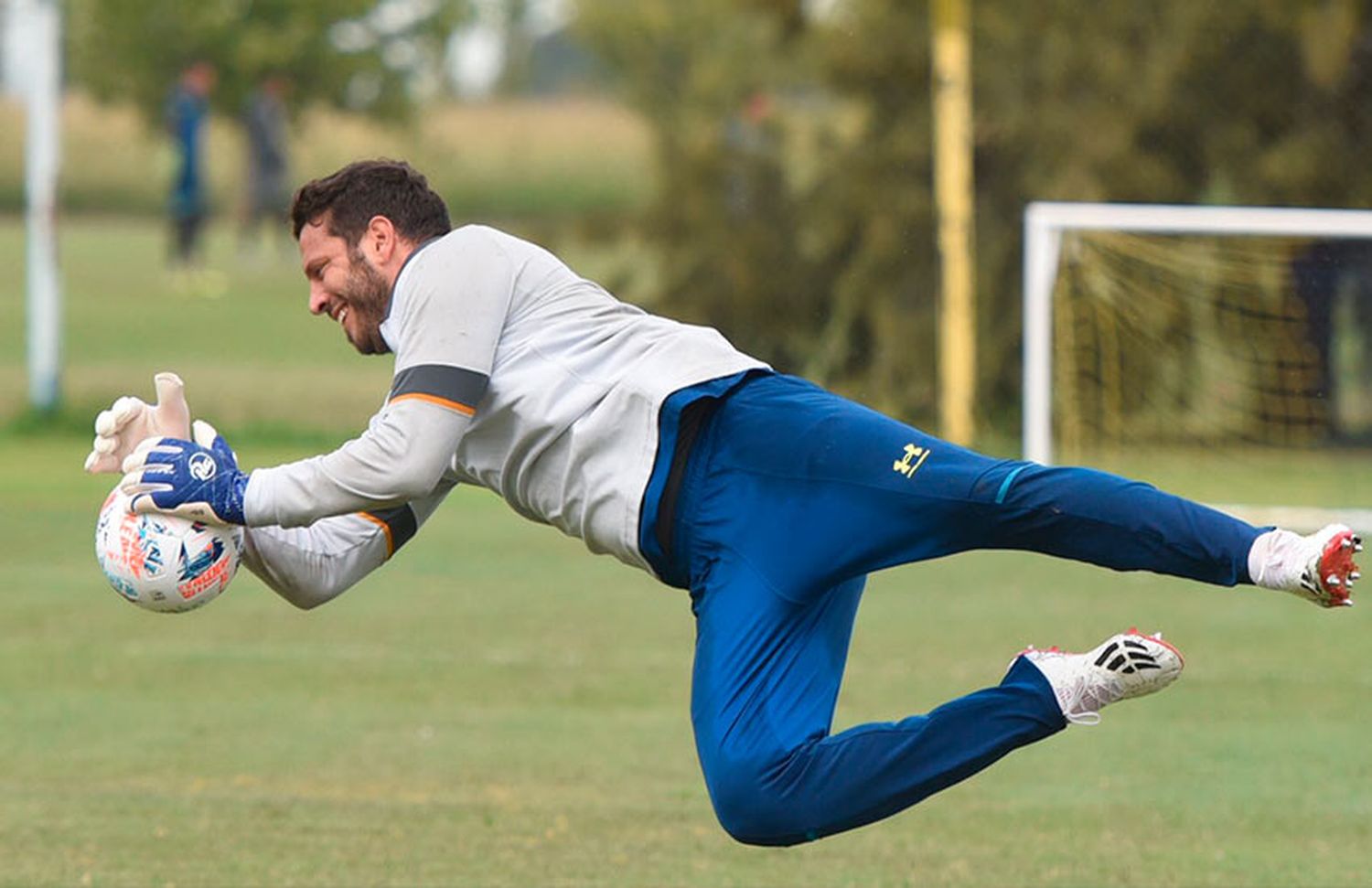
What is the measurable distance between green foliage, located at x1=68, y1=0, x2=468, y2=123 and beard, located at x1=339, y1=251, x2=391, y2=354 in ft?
101

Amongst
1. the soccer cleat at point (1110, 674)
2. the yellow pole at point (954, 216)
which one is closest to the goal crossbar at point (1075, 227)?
the yellow pole at point (954, 216)

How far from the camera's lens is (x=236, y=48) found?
36.2m

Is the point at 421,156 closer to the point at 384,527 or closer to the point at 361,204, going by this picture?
the point at 384,527

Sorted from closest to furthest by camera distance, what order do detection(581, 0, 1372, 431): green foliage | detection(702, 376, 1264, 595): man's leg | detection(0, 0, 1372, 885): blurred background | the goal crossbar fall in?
detection(702, 376, 1264, 595): man's leg, detection(0, 0, 1372, 885): blurred background, the goal crossbar, detection(581, 0, 1372, 431): green foliage

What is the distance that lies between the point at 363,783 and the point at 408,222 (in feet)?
9.42

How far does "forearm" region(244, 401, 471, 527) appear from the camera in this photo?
5.66m

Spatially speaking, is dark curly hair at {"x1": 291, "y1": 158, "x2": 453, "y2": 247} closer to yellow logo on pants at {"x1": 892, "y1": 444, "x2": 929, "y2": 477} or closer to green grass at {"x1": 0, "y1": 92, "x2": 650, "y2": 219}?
yellow logo on pants at {"x1": 892, "y1": 444, "x2": 929, "y2": 477}

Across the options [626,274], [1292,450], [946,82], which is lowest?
[1292,450]

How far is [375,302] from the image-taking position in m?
5.98

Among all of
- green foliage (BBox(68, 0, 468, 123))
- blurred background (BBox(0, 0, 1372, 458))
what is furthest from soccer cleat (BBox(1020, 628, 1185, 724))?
green foliage (BBox(68, 0, 468, 123))

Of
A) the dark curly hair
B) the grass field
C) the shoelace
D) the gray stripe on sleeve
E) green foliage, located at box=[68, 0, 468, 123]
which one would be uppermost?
green foliage, located at box=[68, 0, 468, 123]

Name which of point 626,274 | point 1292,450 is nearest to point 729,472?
point 1292,450

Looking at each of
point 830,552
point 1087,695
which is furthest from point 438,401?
point 1087,695

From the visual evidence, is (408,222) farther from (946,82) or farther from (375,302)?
(946,82)
